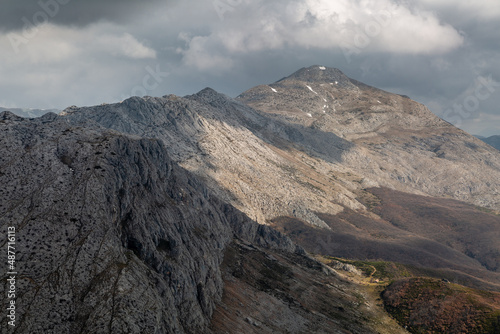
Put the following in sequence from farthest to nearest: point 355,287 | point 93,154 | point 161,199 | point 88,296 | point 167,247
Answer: point 355,287 → point 161,199 → point 167,247 → point 93,154 → point 88,296

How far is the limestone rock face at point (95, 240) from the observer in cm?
4731

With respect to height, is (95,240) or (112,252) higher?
(95,240)

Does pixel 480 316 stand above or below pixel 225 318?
above

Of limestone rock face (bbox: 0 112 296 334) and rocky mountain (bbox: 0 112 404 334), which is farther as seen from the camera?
rocky mountain (bbox: 0 112 404 334)

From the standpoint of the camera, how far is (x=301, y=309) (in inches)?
3868

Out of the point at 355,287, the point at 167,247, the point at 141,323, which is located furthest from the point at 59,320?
the point at 355,287

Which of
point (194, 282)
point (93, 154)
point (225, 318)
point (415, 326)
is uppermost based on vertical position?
point (93, 154)

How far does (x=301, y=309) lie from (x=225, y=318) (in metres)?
29.8

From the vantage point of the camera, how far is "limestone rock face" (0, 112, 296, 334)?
4731 cm

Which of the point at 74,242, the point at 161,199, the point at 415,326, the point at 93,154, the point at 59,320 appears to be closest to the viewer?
the point at 59,320

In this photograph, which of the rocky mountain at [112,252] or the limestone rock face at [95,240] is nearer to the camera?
the limestone rock face at [95,240]

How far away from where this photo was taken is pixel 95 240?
181 feet

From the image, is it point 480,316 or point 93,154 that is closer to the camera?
point 93,154

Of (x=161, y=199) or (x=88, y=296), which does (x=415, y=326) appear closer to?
(x=161, y=199)
